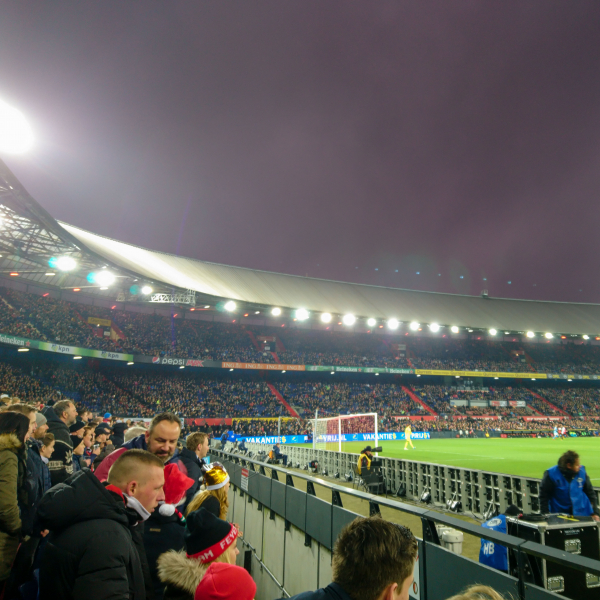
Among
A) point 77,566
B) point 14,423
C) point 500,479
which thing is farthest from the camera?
point 500,479

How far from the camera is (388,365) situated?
175ft

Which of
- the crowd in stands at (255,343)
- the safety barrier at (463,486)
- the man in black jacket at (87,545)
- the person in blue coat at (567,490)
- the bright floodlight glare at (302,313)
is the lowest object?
the safety barrier at (463,486)

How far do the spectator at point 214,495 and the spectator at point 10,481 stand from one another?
1600mm

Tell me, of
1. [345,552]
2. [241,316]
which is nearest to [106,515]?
[345,552]

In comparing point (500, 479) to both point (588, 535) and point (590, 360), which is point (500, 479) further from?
point (590, 360)

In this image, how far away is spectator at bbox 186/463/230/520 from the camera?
3787 millimetres

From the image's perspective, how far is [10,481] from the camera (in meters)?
3.91

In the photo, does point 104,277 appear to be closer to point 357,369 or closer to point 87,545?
point 87,545

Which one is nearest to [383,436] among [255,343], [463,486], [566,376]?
[255,343]

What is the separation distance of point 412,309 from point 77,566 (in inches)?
2190

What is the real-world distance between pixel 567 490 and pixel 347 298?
4734 cm

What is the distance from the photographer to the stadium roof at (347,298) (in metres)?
37.7

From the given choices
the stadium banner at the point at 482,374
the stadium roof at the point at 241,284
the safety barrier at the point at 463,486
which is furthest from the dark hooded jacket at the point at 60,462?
the stadium banner at the point at 482,374

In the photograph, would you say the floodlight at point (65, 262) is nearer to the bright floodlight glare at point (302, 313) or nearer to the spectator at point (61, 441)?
the spectator at point (61, 441)
